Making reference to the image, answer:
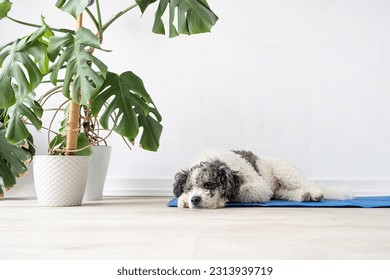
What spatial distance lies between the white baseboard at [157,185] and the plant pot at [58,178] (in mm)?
1018

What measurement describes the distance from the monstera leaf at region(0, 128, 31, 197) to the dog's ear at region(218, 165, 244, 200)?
1.31 metres

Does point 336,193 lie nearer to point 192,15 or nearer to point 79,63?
point 192,15

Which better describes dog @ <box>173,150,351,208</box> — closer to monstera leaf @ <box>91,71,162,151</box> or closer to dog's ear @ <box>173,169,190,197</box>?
dog's ear @ <box>173,169,190,197</box>

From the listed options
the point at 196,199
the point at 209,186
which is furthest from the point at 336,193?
the point at 196,199

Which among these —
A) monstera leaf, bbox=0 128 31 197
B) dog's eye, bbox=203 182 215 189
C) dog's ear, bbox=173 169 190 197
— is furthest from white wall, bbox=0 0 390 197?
dog's eye, bbox=203 182 215 189

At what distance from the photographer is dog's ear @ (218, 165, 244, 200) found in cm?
267

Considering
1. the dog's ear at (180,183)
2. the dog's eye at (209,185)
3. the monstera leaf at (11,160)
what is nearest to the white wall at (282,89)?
the monstera leaf at (11,160)

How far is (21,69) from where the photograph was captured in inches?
96.3

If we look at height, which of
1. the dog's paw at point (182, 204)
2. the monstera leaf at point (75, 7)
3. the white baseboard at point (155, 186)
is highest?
the monstera leaf at point (75, 7)

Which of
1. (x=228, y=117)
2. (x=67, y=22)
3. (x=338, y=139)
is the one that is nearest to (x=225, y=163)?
(x=228, y=117)

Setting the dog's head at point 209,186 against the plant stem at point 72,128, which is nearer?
the dog's head at point 209,186

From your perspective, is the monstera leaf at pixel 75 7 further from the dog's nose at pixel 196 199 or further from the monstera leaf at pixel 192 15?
the dog's nose at pixel 196 199

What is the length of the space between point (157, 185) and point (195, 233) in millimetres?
2090

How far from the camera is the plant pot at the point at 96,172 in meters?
3.21
